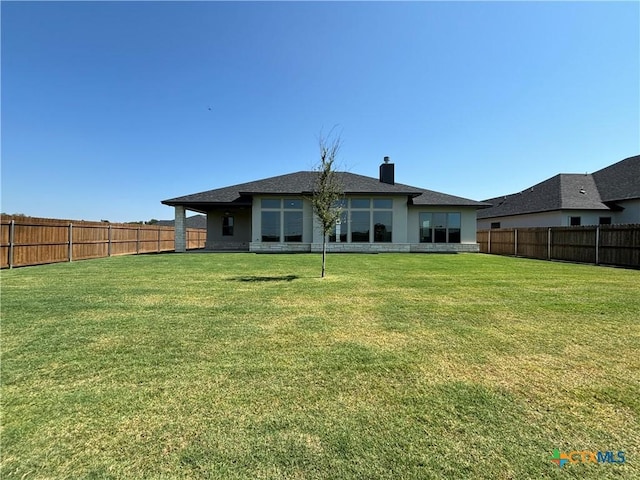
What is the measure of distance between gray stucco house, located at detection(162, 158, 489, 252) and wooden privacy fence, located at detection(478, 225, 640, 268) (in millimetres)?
2660

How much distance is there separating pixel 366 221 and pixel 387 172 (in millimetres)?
4374

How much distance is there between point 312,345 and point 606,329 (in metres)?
4.60

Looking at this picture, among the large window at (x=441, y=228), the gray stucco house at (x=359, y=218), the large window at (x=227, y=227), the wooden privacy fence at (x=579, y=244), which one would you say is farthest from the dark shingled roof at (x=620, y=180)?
the large window at (x=227, y=227)

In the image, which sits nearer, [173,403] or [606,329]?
[173,403]

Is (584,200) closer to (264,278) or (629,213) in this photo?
(629,213)

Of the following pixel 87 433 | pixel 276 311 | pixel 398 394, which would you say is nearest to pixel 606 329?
pixel 398 394

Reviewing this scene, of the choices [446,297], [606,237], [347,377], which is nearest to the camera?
[347,377]

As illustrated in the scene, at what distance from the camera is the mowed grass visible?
2.00 m

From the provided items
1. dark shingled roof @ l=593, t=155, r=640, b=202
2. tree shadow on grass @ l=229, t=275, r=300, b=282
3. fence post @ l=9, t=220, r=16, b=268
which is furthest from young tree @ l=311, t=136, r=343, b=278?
dark shingled roof @ l=593, t=155, r=640, b=202

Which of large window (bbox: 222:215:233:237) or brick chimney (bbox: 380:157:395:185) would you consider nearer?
brick chimney (bbox: 380:157:395:185)

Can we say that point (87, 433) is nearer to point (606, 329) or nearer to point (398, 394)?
point (398, 394)

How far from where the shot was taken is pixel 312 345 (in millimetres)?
4062

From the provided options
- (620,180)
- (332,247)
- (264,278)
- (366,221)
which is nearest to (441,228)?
(366,221)

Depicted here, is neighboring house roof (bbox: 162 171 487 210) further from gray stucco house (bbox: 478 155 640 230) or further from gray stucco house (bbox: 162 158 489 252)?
gray stucco house (bbox: 478 155 640 230)
